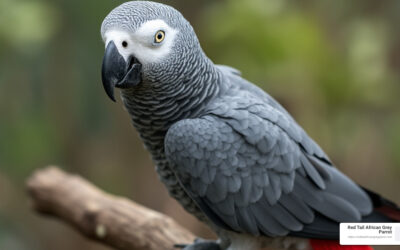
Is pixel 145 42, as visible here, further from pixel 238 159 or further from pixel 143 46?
pixel 238 159

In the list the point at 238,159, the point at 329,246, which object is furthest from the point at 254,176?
the point at 329,246

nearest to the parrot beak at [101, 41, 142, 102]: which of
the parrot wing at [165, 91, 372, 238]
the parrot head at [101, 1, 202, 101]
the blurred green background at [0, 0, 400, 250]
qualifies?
the parrot head at [101, 1, 202, 101]

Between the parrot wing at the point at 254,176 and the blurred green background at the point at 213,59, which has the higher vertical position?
the blurred green background at the point at 213,59

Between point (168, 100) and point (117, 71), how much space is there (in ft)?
0.65

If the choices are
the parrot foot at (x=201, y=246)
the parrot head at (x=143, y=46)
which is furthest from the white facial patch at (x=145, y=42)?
the parrot foot at (x=201, y=246)

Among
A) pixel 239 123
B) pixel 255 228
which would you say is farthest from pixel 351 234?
pixel 239 123

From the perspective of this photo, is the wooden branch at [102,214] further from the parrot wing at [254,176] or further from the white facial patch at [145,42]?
the white facial patch at [145,42]

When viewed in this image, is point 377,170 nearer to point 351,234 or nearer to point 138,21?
point 351,234

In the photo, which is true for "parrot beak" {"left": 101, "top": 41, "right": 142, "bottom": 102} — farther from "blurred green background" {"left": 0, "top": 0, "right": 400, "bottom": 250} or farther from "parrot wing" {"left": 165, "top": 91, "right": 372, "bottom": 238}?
"blurred green background" {"left": 0, "top": 0, "right": 400, "bottom": 250}

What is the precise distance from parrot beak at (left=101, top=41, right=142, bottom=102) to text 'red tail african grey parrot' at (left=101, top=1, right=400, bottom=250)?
0.05 metres

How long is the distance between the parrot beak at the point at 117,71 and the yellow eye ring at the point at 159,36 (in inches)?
2.7

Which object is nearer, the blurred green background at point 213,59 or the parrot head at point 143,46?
the parrot head at point 143,46

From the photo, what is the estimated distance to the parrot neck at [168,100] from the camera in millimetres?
1290

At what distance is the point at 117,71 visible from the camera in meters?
1.16
